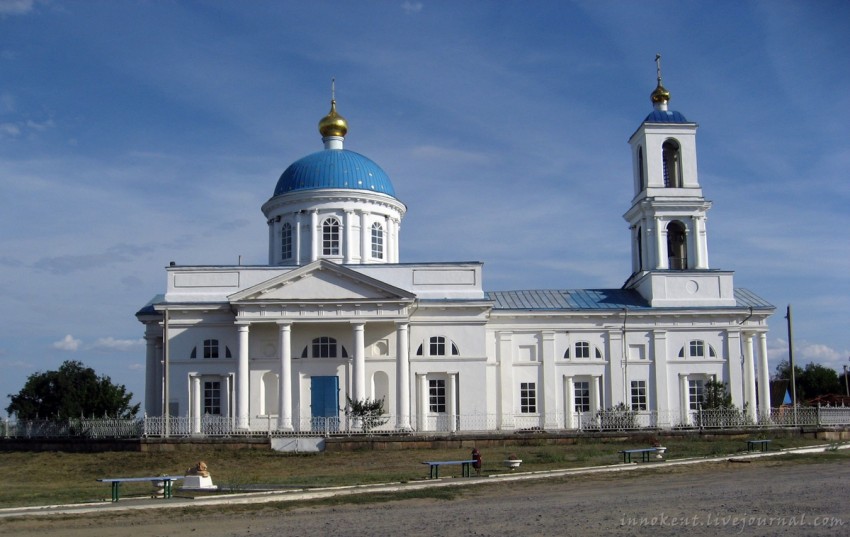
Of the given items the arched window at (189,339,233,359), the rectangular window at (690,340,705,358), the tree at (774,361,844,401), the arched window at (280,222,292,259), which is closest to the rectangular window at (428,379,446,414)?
the arched window at (189,339,233,359)

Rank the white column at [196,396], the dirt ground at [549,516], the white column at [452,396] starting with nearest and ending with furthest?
the dirt ground at [549,516] → the white column at [196,396] → the white column at [452,396]

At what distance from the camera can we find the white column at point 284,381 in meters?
33.3

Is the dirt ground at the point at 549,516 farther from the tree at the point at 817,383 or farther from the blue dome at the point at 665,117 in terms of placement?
the tree at the point at 817,383

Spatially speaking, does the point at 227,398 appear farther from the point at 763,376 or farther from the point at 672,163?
the point at 763,376

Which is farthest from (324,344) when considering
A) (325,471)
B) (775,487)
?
(775,487)

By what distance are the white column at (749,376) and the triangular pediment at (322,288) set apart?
13.9 m

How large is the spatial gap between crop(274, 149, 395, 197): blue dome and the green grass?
498 inches

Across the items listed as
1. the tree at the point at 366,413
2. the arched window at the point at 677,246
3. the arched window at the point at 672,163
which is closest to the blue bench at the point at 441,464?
the tree at the point at 366,413

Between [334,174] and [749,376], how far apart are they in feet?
59.8

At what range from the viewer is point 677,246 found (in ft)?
131

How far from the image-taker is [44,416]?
168ft

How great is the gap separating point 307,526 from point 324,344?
20494mm

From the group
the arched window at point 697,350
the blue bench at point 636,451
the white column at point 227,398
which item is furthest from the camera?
the arched window at point 697,350

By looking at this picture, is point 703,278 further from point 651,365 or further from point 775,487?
point 775,487
